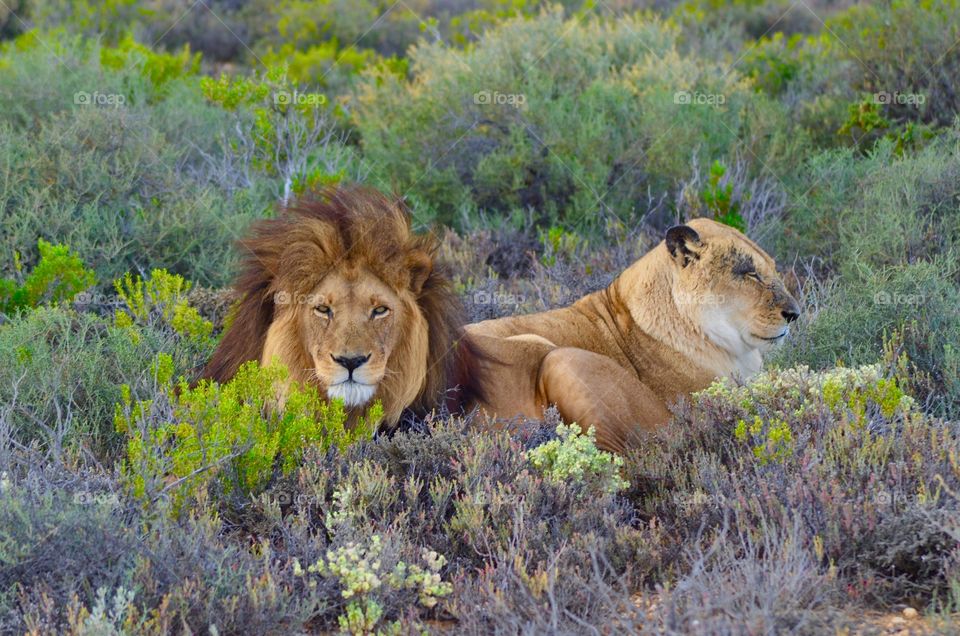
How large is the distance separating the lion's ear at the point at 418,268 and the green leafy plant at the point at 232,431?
0.55m

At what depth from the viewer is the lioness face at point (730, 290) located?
5832 mm

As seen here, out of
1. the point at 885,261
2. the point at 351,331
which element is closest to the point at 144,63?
the point at 885,261

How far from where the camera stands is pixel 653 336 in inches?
239

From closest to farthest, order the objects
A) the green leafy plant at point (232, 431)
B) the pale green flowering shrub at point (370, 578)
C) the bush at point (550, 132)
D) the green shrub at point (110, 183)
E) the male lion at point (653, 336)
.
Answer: the pale green flowering shrub at point (370, 578) < the green leafy plant at point (232, 431) < the male lion at point (653, 336) < the green shrub at point (110, 183) < the bush at point (550, 132)

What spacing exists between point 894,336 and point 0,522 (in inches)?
159

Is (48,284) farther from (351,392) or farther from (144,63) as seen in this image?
(144,63)

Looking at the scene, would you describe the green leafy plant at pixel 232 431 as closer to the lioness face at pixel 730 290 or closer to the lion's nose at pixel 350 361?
the lion's nose at pixel 350 361

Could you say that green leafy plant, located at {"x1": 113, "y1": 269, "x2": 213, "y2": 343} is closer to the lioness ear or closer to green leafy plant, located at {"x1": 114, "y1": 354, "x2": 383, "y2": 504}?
green leafy plant, located at {"x1": 114, "y1": 354, "x2": 383, "y2": 504}

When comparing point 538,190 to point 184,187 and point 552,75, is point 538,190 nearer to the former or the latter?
point 552,75

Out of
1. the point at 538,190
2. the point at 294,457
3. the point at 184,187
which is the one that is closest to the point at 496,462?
the point at 294,457

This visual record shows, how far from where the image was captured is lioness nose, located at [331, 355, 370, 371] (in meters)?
4.46

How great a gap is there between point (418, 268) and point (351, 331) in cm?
48

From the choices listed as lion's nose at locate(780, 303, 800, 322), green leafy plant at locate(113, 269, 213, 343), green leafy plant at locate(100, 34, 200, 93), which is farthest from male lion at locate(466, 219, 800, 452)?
green leafy plant at locate(100, 34, 200, 93)

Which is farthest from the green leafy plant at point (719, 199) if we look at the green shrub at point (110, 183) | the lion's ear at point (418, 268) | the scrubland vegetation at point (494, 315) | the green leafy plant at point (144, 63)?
the green leafy plant at point (144, 63)
